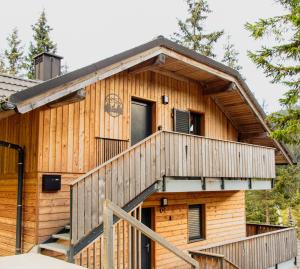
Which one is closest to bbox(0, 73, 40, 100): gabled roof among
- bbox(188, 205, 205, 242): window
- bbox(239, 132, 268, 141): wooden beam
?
bbox(188, 205, 205, 242): window

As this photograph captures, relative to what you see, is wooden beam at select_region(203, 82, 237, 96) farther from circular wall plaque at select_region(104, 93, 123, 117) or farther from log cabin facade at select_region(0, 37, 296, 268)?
circular wall plaque at select_region(104, 93, 123, 117)

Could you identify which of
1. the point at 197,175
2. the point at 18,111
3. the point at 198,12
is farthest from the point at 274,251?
the point at 198,12

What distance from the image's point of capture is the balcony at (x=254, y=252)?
382 inches

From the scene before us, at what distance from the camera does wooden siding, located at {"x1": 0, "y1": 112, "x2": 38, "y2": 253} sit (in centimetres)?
843

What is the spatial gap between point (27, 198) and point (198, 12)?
2237 centimetres

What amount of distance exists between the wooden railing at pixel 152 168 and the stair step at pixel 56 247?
402mm

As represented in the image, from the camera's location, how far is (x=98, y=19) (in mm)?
78562

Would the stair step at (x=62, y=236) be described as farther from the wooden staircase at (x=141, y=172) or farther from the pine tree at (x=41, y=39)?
the pine tree at (x=41, y=39)

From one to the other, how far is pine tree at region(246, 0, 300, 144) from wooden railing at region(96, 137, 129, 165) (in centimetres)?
438

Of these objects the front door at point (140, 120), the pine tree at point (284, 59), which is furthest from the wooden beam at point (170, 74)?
the pine tree at point (284, 59)

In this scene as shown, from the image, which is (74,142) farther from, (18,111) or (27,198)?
(18,111)

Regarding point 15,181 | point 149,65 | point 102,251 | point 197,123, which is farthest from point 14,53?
point 102,251

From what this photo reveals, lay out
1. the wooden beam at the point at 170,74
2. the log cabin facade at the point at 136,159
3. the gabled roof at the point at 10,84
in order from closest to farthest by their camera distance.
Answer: the log cabin facade at the point at 136,159, the gabled roof at the point at 10,84, the wooden beam at the point at 170,74

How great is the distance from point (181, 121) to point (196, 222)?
3.70 metres
